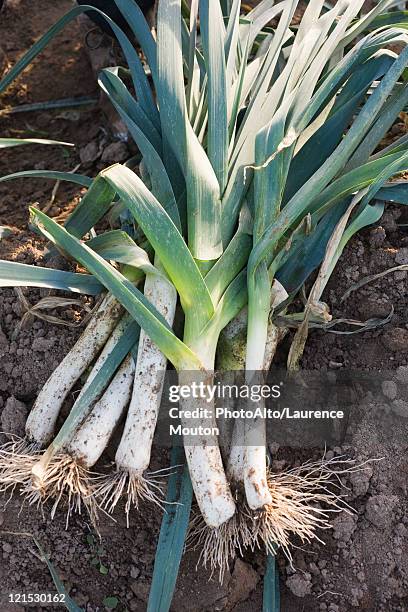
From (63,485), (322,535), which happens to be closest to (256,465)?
(322,535)

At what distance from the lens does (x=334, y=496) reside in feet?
4.81

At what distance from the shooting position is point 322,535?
4.93 feet

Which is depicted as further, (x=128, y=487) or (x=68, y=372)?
(x=68, y=372)

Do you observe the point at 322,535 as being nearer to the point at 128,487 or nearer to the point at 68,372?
the point at 128,487

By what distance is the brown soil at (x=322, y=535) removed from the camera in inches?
57.8

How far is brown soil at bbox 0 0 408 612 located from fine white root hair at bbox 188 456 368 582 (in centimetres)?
3

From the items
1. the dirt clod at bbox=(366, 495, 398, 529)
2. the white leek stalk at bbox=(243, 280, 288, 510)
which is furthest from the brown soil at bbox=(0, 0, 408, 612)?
the white leek stalk at bbox=(243, 280, 288, 510)

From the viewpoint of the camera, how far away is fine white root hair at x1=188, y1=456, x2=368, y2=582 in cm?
141

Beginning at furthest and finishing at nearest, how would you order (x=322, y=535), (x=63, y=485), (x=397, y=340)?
(x=397, y=340), (x=322, y=535), (x=63, y=485)

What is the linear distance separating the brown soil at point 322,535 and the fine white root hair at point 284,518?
25mm

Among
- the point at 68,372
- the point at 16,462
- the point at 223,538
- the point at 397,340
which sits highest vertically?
the point at 397,340

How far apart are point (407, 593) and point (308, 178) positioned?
0.85 meters

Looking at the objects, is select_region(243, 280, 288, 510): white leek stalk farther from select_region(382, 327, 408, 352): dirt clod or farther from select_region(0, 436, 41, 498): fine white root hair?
select_region(0, 436, 41, 498): fine white root hair

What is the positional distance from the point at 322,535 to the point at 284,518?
14 cm
